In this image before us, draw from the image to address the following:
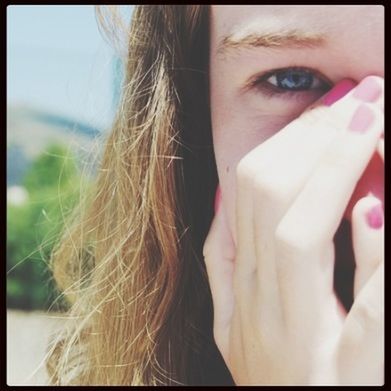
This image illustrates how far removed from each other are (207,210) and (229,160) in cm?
24

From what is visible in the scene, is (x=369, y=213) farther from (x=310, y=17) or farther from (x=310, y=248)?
(x=310, y=17)

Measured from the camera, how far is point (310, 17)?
1054 millimetres

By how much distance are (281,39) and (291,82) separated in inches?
3.2

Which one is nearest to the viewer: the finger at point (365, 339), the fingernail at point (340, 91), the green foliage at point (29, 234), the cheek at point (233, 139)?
the finger at point (365, 339)

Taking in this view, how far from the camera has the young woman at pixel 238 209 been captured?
97cm

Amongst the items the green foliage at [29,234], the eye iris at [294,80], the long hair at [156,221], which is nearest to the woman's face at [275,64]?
the eye iris at [294,80]

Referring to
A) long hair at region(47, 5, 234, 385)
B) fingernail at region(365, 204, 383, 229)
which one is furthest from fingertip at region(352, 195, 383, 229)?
long hair at region(47, 5, 234, 385)

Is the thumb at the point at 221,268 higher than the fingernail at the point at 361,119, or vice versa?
the fingernail at the point at 361,119

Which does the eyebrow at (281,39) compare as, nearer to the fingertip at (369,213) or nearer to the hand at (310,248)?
the hand at (310,248)

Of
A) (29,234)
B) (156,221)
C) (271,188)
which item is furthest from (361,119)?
(29,234)

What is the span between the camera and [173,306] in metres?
1.47

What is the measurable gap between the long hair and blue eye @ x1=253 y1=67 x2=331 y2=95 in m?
0.18
